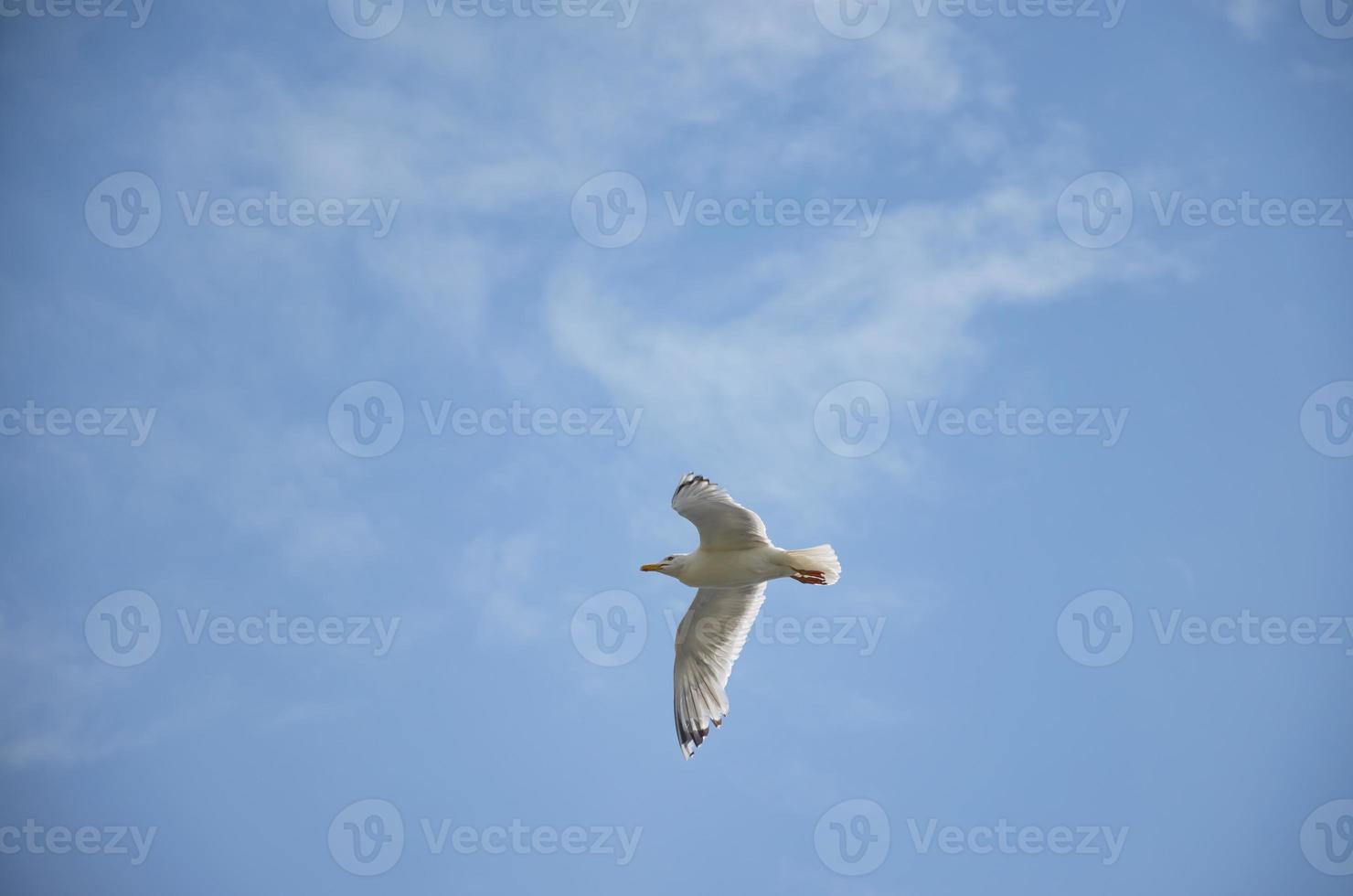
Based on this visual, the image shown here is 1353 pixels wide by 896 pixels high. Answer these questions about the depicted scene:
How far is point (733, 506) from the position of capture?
366 inches

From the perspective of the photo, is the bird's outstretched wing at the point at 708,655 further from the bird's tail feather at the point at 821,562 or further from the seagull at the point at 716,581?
the bird's tail feather at the point at 821,562

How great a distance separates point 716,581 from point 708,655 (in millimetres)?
991

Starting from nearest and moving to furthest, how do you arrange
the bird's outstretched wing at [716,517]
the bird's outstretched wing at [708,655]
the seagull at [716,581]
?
1. the bird's outstretched wing at [716,517]
2. the seagull at [716,581]
3. the bird's outstretched wing at [708,655]

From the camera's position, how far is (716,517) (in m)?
9.48

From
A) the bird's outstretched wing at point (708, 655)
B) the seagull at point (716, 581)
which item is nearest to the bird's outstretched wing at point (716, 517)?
the seagull at point (716, 581)

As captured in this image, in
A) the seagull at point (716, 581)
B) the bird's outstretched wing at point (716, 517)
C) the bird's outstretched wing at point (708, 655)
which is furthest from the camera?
the bird's outstretched wing at point (708, 655)

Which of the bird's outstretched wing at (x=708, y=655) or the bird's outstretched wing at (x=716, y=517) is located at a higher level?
the bird's outstretched wing at (x=716, y=517)

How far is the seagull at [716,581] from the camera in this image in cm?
945

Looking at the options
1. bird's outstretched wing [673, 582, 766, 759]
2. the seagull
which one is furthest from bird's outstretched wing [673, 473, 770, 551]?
bird's outstretched wing [673, 582, 766, 759]

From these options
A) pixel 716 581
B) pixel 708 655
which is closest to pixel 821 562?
pixel 716 581

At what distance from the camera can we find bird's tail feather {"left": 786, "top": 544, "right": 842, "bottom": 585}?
9.96 m

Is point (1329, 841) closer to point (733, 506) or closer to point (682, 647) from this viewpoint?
point (682, 647)

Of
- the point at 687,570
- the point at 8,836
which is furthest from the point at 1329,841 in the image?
the point at 8,836

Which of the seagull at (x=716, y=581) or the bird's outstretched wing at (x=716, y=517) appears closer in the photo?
the bird's outstretched wing at (x=716, y=517)
